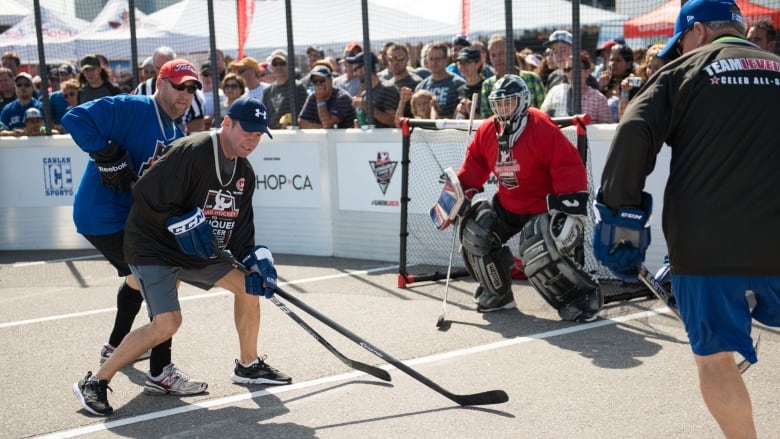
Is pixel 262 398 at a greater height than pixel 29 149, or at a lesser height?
lesser

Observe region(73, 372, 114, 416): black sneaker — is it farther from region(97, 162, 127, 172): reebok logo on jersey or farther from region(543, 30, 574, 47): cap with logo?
region(543, 30, 574, 47): cap with logo

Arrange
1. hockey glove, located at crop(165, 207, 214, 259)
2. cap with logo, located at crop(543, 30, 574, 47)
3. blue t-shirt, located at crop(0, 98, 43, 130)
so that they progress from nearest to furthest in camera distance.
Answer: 1. hockey glove, located at crop(165, 207, 214, 259)
2. cap with logo, located at crop(543, 30, 574, 47)
3. blue t-shirt, located at crop(0, 98, 43, 130)

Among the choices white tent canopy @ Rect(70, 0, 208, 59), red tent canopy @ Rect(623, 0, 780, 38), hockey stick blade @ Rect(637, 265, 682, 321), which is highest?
white tent canopy @ Rect(70, 0, 208, 59)

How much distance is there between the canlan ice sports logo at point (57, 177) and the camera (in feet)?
37.5

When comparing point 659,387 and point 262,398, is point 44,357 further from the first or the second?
point 659,387

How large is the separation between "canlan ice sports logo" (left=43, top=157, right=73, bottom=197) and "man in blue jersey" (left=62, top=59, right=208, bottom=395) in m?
5.74

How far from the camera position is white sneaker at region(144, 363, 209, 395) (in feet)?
18.0

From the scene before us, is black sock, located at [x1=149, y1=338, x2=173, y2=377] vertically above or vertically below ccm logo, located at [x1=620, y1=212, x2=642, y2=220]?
below

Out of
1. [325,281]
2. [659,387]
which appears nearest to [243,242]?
[659,387]

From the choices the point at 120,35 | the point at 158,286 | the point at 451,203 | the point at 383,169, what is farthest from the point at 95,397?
the point at 120,35

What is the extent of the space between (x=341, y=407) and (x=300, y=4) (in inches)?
251

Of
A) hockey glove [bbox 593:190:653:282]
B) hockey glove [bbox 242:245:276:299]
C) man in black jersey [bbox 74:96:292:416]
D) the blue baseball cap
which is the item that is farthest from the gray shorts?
the blue baseball cap

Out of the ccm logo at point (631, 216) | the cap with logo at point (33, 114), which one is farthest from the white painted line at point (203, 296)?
the ccm logo at point (631, 216)

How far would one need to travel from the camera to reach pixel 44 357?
6457mm
